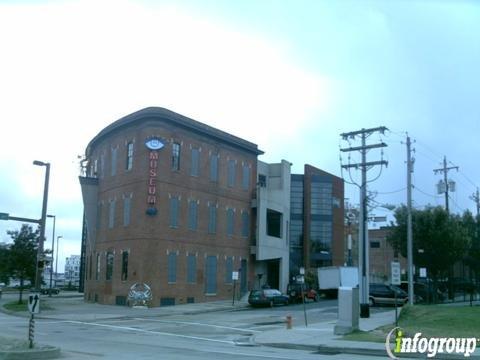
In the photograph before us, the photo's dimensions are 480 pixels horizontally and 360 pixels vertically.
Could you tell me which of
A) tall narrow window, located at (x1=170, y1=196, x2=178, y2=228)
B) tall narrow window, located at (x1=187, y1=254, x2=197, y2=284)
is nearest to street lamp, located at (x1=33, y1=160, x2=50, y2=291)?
tall narrow window, located at (x1=170, y1=196, x2=178, y2=228)

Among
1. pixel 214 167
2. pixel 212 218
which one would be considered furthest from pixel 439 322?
pixel 214 167

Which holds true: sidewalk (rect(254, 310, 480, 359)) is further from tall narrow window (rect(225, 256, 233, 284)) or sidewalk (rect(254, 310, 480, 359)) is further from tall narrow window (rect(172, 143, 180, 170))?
tall narrow window (rect(225, 256, 233, 284))

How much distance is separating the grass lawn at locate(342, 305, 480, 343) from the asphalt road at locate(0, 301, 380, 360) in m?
3.89

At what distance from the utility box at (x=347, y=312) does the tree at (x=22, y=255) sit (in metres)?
31.0

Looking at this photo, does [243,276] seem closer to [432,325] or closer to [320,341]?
[432,325]

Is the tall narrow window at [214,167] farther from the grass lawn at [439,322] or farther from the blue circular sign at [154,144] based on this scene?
the grass lawn at [439,322]

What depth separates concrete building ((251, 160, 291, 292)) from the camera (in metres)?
54.8

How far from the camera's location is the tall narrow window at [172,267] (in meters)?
45.2

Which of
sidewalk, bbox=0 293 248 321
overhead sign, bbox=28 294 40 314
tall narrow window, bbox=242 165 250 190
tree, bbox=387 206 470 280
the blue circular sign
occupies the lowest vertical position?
sidewalk, bbox=0 293 248 321

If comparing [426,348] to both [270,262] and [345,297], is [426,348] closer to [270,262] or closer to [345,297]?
[345,297]

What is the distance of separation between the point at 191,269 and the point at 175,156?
29.1ft

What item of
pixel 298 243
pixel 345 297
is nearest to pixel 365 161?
pixel 345 297

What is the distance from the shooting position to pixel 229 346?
20.9 meters

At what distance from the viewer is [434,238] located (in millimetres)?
47875
